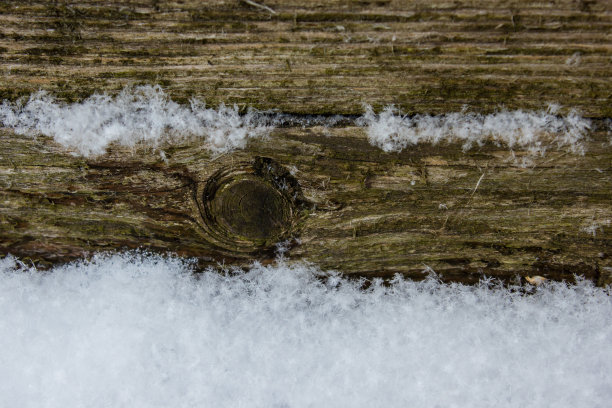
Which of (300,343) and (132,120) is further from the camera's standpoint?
(300,343)

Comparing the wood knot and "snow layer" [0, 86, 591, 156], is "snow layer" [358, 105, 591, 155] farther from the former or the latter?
the wood knot

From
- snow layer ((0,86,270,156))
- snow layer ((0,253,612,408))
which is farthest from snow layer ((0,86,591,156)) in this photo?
snow layer ((0,253,612,408))

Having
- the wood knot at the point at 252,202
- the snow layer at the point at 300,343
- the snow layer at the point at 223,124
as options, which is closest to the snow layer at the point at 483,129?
the snow layer at the point at 223,124

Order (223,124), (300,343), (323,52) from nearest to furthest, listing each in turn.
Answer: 1. (323,52)
2. (223,124)
3. (300,343)

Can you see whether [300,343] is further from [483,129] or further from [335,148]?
[483,129]

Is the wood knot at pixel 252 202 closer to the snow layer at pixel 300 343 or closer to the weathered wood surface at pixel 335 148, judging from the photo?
the weathered wood surface at pixel 335 148

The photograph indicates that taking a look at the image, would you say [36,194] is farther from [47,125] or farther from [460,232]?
[460,232]

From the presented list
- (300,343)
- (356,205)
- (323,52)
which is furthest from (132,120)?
(300,343)
